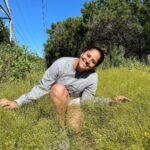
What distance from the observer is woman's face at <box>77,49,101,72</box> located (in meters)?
4.14

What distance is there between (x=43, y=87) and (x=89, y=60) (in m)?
0.50

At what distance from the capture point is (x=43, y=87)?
419cm

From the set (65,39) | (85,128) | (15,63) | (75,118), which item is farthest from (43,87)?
(65,39)

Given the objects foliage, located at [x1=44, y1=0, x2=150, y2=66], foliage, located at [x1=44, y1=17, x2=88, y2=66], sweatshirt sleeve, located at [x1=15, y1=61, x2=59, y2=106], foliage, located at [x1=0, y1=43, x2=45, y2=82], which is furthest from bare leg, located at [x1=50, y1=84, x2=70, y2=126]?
foliage, located at [x1=44, y1=17, x2=88, y2=66]

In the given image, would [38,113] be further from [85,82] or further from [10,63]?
[10,63]

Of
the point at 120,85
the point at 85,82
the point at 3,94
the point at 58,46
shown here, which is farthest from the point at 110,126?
the point at 58,46

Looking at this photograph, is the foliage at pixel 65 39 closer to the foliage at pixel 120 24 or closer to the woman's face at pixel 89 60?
the foliage at pixel 120 24

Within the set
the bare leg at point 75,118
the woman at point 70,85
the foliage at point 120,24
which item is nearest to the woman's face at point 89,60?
the woman at point 70,85

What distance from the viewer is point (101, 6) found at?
1155 inches

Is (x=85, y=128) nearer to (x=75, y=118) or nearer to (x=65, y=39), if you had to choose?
(x=75, y=118)

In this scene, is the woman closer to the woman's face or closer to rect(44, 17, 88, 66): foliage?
the woman's face

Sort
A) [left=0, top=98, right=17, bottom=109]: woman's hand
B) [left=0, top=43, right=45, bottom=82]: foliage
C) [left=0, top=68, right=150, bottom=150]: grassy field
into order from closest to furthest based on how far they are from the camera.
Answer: [left=0, top=68, right=150, bottom=150]: grassy field, [left=0, top=98, right=17, bottom=109]: woman's hand, [left=0, top=43, right=45, bottom=82]: foliage

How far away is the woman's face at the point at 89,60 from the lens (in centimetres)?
414

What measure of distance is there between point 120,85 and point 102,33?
70.4ft
